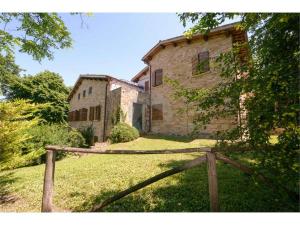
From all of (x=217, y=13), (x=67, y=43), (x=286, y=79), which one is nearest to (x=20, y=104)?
(x=67, y=43)

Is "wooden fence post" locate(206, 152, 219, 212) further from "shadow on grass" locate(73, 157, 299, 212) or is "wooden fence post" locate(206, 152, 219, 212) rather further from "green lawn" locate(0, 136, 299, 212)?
"shadow on grass" locate(73, 157, 299, 212)

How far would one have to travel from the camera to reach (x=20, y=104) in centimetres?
666

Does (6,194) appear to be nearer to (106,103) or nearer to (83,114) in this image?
(106,103)

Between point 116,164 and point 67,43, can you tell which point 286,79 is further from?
point 67,43

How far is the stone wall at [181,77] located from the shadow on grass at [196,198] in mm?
7452

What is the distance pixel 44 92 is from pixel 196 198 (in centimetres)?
2646

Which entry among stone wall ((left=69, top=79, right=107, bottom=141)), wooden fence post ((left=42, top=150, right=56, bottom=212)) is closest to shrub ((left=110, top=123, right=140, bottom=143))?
stone wall ((left=69, top=79, right=107, bottom=141))

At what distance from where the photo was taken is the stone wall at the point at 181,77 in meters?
12.6

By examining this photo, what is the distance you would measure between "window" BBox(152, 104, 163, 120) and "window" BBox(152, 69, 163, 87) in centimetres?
177

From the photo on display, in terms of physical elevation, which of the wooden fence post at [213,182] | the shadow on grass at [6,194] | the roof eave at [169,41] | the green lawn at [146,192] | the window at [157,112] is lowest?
the shadow on grass at [6,194]

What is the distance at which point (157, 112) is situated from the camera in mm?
15875

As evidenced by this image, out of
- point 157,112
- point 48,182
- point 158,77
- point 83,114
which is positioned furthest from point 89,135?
point 48,182

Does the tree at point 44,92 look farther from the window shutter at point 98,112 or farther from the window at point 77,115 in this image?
the window shutter at point 98,112

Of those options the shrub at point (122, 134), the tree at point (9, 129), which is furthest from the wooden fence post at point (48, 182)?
the shrub at point (122, 134)
